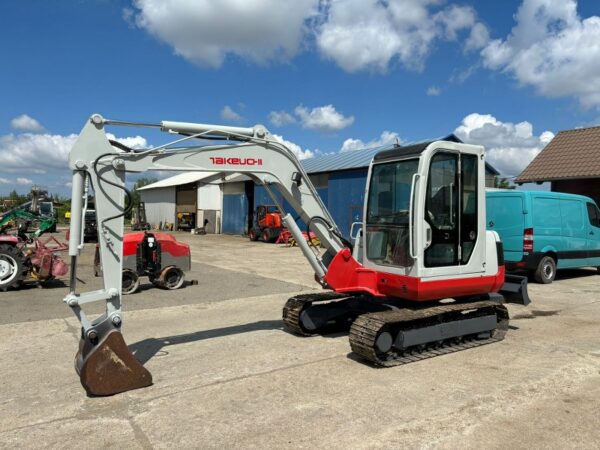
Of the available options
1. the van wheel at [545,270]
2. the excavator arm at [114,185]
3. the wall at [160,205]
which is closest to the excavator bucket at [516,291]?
the excavator arm at [114,185]

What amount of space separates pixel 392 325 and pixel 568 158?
17.2m

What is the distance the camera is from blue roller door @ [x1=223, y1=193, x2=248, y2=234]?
32.5m

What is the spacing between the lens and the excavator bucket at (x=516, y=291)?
7367mm

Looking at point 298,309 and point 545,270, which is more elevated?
point 545,270

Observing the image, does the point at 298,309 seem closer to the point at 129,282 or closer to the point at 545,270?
the point at 129,282

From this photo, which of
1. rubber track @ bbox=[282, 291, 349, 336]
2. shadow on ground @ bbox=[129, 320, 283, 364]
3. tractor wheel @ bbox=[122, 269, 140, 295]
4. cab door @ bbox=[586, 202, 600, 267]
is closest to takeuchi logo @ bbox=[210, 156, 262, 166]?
rubber track @ bbox=[282, 291, 349, 336]

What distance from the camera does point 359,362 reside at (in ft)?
18.5

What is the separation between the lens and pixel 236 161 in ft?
18.7

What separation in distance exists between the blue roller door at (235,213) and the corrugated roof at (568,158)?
17.6 meters

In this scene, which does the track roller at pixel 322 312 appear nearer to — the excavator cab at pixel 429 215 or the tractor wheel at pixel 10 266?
the excavator cab at pixel 429 215

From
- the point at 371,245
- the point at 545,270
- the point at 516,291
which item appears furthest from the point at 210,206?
the point at 371,245

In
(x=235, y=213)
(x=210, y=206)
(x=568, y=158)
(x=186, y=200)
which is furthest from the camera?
(x=186, y=200)

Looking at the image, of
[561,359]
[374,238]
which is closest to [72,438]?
[374,238]

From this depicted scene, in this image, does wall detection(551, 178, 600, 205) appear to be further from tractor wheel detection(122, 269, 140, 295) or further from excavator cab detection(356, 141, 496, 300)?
tractor wheel detection(122, 269, 140, 295)
